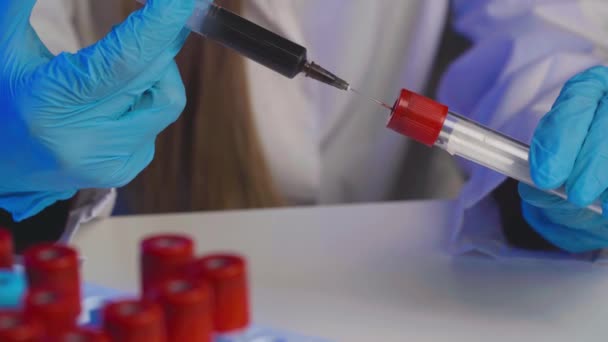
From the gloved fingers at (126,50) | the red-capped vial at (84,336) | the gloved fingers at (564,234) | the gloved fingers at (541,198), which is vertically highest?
the gloved fingers at (126,50)

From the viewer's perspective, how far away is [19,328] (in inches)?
13.0

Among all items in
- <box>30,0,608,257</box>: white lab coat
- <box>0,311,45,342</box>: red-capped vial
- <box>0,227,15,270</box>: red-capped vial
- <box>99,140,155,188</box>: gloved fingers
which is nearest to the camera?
<box>0,311,45,342</box>: red-capped vial

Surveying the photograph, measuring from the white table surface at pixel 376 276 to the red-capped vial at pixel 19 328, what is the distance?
0.29 m

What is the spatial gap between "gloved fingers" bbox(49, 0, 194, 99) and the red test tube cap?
205mm

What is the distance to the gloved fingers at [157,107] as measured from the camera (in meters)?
0.65

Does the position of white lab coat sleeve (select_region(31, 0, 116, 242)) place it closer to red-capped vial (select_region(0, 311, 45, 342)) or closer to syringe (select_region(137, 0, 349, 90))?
syringe (select_region(137, 0, 349, 90))

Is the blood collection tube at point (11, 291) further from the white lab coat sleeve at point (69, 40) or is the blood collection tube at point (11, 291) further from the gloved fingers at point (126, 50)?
the white lab coat sleeve at point (69, 40)

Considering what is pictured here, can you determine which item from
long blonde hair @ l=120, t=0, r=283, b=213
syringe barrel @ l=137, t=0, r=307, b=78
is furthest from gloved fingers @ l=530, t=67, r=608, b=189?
long blonde hair @ l=120, t=0, r=283, b=213

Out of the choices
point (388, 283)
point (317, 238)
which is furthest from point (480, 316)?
point (317, 238)

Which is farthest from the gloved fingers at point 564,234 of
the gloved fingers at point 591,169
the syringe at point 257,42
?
the syringe at point 257,42

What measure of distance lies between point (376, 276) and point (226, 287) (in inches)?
12.5

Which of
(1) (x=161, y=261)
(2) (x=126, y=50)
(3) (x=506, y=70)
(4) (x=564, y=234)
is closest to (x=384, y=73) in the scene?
(3) (x=506, y=70)

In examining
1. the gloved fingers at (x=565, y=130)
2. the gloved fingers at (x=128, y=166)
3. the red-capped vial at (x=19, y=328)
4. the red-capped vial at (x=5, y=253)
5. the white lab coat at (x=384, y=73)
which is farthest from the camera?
the white lab coat at (x=384, y=73)

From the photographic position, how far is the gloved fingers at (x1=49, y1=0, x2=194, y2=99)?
0.57 m
